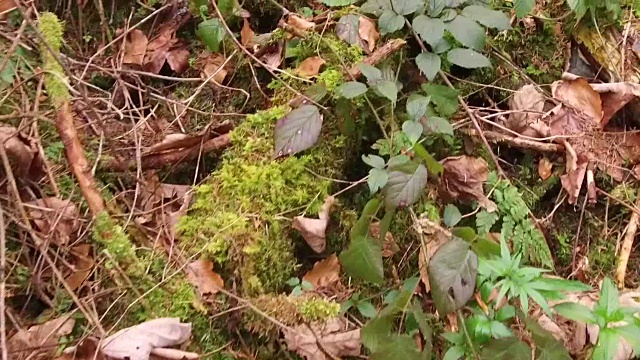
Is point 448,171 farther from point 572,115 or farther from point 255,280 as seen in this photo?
point 255,280

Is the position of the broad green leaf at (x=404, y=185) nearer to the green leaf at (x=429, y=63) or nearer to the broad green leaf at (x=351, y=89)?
the broad green leaf at (x=351, y=89)

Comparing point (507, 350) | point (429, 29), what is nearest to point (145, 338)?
point (507, 350)

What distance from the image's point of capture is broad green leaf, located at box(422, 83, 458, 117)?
5.86ft

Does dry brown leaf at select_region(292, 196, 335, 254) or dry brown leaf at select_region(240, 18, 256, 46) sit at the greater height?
dry brown leaf at select_region(240, 18, 256, 46)

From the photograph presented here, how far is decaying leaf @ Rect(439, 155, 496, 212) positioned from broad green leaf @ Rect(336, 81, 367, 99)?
34 cm

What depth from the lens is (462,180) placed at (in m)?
1.75

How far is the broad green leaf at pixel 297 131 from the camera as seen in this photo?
1.67 m

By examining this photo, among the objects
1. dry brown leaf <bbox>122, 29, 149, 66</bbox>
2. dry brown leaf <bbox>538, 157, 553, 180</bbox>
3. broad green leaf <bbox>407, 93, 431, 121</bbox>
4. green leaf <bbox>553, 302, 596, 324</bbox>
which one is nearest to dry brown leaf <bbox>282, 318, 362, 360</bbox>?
→ green leaf <bbox>553, 302, 596, 324</bbox>

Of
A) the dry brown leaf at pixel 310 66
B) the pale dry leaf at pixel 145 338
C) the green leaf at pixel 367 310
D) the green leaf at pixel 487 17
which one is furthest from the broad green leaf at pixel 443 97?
the pale dry leaf at pixel 145 338

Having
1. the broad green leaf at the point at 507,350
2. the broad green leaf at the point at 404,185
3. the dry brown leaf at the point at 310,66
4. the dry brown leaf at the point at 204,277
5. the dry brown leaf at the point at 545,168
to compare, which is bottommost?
the dry brown leaf at the point at 545,168

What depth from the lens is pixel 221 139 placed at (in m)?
1.87

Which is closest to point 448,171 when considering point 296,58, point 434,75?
point 434,75

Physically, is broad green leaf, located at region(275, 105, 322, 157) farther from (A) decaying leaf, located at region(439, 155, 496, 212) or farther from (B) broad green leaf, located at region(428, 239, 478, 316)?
(B) broad green leaf, located at region(428, 239, 478, 316)

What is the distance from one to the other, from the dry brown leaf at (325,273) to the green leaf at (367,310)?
123mm
